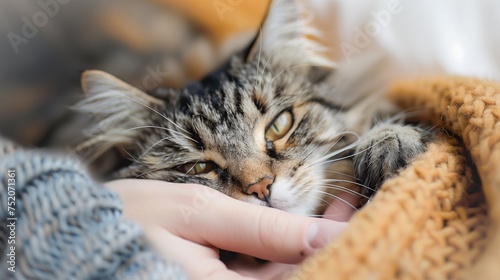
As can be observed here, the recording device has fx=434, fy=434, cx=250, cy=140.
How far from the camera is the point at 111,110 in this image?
1.02 meters

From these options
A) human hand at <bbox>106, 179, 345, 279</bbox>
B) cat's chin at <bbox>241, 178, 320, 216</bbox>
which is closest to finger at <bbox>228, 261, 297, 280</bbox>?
human hand at <bbox>106, 179, 345, 279</bbox>

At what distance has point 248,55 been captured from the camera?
3.58 feet

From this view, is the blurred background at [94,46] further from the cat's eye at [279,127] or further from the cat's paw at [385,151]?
the cat's paw at [385,151]

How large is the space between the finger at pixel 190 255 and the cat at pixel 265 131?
0.47ft

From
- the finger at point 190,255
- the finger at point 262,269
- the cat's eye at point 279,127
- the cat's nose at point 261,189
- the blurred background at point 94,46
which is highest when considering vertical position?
the blurred background at point 94,46

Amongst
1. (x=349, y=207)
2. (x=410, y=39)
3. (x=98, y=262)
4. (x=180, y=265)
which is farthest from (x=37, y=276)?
(x=410, y=39)

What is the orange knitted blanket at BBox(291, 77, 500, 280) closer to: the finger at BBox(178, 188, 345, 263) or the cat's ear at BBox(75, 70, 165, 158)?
the finger at BBox(178, 188, 345, 263)

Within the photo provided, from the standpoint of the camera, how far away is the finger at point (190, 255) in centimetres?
69

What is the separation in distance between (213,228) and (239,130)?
0.25m

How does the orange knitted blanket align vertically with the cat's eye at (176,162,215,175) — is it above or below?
above

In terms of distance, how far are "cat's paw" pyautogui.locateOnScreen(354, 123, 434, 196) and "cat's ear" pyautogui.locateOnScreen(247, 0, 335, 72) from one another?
0.30 m

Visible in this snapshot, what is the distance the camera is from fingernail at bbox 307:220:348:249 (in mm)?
684

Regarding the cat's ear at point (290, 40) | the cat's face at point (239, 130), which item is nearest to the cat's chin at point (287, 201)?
the cat's face at point (239, 130)

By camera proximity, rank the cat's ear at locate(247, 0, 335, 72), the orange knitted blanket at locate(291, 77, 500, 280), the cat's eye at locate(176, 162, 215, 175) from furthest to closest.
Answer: the cat's ear at locate(247, 0, 335, 72)
the cat's eye at locate(176, 162, 215, 175)
the orange knitted blanket at locate(291, 77, 500, 280)
